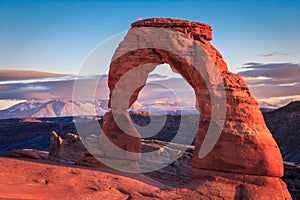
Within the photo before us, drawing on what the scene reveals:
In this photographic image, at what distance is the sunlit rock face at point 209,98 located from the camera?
9242 millimetres

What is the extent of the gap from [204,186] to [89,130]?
43758 mm

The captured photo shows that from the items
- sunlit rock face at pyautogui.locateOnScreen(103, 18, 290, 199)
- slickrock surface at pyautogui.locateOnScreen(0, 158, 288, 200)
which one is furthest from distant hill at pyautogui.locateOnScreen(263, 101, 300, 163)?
slickrock surface at pyautogui.locateOnScreen(0, 158, 288, 200)

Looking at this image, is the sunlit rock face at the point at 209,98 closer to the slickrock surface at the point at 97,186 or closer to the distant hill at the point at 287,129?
the slickrock surface at the point at 97,186

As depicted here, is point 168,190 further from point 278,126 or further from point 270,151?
point 278,126

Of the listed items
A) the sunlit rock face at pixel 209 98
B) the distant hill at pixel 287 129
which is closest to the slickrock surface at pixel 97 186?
the sunlit rock face at pixel 209 98

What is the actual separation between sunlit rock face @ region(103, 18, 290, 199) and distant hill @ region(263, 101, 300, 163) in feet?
78.7

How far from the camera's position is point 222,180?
9.32 m

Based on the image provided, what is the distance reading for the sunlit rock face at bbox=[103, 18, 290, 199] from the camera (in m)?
9.24

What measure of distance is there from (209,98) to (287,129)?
31563 mm

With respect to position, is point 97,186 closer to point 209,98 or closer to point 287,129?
point 209,98

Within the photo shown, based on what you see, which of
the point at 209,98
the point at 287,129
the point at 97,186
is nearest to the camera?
the point at 97,186

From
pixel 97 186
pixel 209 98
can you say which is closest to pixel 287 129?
pixel 209 98

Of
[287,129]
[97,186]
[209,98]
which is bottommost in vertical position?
[287,129]

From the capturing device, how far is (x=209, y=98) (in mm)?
9844
